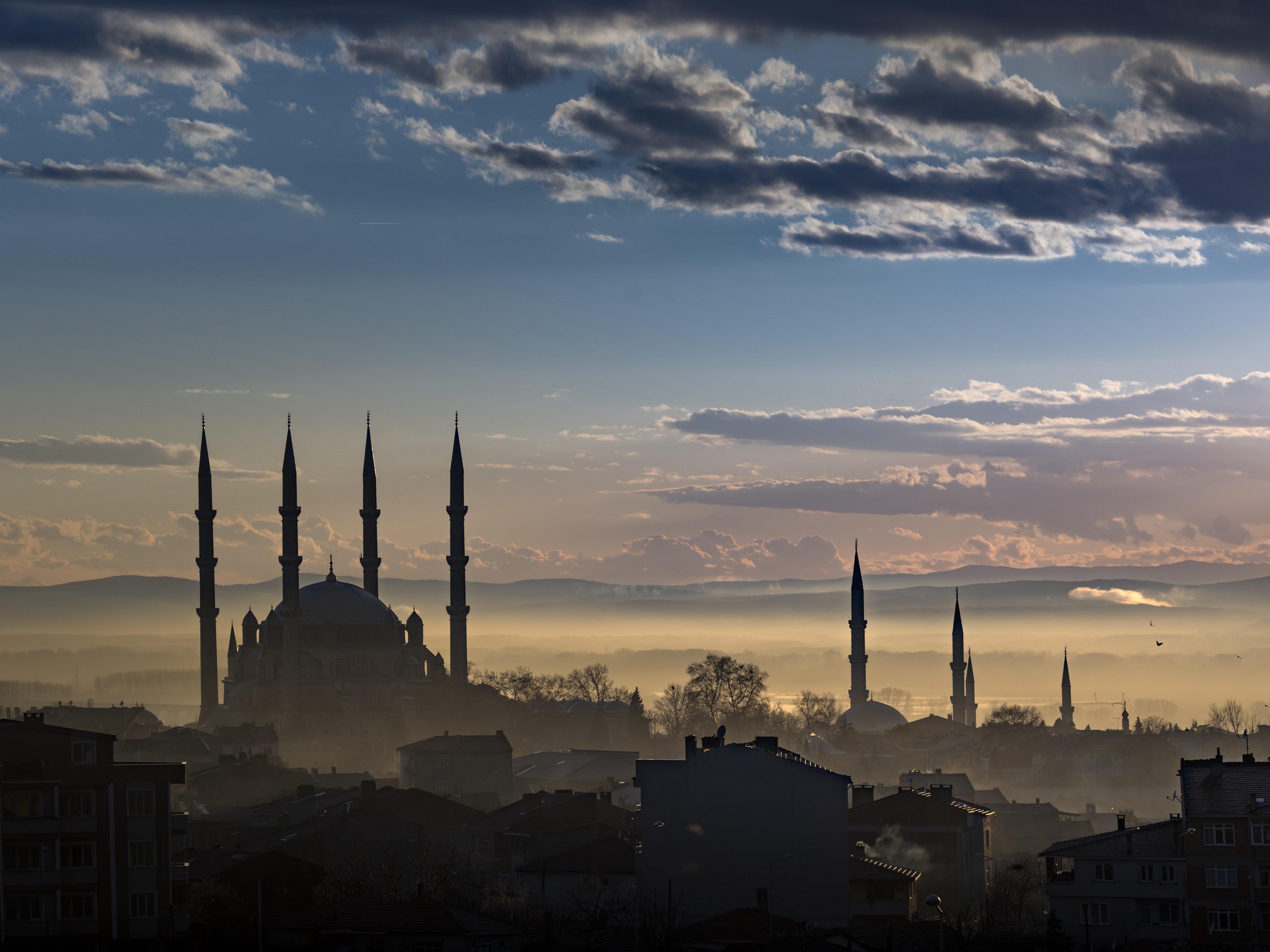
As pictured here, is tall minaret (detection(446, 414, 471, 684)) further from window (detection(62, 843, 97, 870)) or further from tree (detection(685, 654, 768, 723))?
window (detection(62, 843, 97, 870))

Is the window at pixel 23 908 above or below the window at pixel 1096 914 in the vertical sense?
above

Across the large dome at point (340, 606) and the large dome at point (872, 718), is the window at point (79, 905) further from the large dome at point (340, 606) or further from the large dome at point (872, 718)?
the large dome at point (872, 718)

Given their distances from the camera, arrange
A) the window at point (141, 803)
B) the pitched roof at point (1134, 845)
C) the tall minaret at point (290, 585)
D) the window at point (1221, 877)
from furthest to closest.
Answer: the tall minaret at point (290, 585)
the pitched roof at point (1134, 845)
the window at point (1221, 877)
the window at point (141, 803)

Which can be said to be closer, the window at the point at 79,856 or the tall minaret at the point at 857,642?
the window at the point at 79,856

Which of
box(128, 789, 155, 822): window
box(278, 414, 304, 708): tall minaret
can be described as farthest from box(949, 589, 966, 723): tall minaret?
box(128, 789, 155, 822): window

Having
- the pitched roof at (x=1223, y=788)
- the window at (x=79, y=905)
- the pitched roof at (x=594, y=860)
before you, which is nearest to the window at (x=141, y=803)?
the window at (x=79, y=905)
